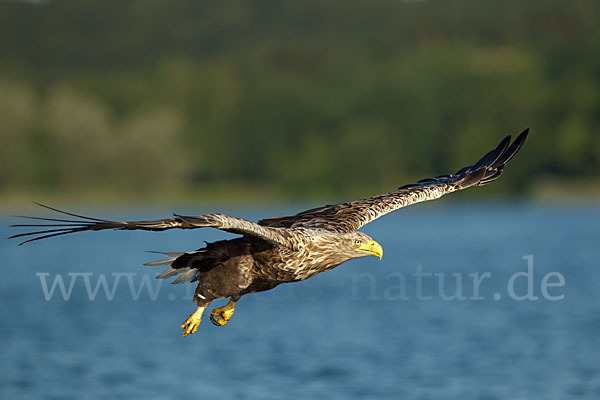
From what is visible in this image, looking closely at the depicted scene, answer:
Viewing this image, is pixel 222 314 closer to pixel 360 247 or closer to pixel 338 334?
pixel 360 247

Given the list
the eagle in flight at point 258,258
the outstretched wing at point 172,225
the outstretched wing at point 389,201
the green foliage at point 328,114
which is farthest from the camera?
the green foliage at point 328,114

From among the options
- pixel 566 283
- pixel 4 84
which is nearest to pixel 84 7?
pixel 4 84

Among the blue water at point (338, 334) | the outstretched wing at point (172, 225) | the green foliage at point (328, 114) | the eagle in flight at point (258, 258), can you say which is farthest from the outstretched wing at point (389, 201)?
the green foliage at point (328, 114)

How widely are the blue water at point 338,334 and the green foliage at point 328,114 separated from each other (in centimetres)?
2232

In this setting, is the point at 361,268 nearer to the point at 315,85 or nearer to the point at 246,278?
the point at 246,278

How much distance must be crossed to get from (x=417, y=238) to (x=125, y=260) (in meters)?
16.8

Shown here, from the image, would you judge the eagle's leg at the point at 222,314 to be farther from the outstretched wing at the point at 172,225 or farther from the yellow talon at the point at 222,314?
the outstretched wing at the point at 172,225

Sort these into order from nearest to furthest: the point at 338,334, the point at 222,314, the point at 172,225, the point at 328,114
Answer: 1. the point at 172,225
2. the point at 222,314
3. the point at 338,334
4. the point at 328,114

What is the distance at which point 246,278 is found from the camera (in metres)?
9.31

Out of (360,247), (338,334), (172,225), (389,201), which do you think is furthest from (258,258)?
(338,334)

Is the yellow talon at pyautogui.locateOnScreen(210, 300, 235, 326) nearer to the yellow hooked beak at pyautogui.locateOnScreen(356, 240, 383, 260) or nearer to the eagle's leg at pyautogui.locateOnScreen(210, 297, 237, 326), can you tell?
the eagle's leg at pyautogui.locateOnScreen(210, 297, 237, 326)

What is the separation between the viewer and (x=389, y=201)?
1139 centimetres

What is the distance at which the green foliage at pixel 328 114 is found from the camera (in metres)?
70.8

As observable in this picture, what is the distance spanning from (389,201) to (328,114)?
76.9 m
